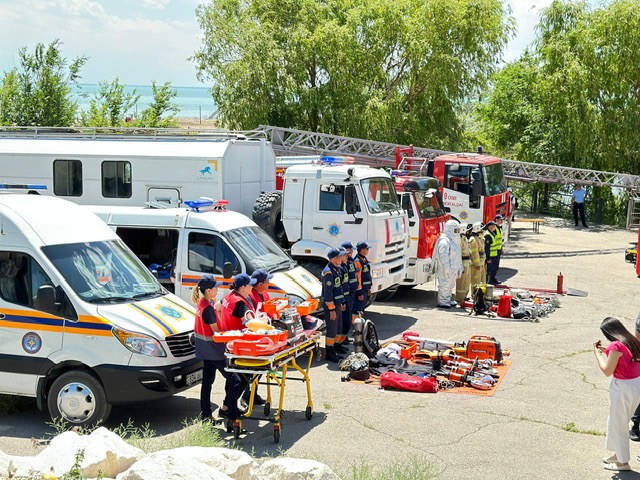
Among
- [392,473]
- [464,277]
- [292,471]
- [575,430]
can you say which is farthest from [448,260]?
[292,471]

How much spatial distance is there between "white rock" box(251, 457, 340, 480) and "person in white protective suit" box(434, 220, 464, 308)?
10.5 metres

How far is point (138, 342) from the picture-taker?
9.00 metres

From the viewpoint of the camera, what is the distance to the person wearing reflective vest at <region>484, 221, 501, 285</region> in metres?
18.8

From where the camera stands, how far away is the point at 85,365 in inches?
357

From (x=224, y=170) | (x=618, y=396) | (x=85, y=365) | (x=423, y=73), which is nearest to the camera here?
(x=618, y=396)

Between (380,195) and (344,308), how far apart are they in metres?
3.54

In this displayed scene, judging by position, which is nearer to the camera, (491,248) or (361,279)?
(361,279)

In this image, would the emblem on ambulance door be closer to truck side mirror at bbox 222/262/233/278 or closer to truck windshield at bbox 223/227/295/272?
truck side mirror at bbox 222/262/233/278

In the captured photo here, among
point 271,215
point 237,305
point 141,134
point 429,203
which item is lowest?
point 237,305

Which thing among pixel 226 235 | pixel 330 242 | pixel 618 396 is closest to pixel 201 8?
pixel 330 242

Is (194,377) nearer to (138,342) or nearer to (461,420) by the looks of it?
(138,342)

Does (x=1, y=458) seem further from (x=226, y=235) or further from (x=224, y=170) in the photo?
(x=224, y=170)

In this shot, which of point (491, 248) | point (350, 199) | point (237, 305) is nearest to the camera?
point (237, 305)

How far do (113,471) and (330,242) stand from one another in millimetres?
9089
